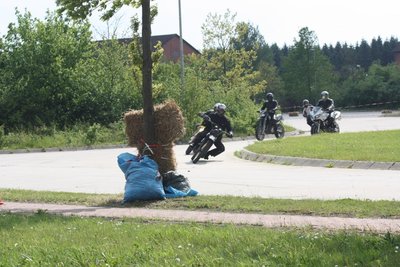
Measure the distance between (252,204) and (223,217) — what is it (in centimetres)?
111

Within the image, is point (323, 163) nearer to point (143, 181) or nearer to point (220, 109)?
point (220, 109)

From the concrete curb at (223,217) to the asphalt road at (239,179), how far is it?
2.72 m

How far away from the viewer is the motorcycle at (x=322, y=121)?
29.6m

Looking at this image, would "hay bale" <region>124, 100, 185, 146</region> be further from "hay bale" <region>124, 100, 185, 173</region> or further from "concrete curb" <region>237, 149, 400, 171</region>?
"concrete curb" <region>237, 149, 400, 171</region>

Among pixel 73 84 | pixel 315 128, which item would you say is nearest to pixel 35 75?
pixel 73 84

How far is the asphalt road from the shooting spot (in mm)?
12516

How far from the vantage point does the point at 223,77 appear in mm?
58656

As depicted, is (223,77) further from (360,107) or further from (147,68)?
(147,68)

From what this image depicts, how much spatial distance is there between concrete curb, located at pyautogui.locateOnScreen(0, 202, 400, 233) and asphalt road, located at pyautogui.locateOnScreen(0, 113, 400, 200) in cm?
272

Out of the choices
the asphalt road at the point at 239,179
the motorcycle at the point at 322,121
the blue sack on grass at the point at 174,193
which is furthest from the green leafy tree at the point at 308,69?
the blue sack on grass at the point at 174,193

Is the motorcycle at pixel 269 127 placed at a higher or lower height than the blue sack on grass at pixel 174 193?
lower

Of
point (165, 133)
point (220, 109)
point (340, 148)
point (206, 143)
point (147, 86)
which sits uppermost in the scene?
point (147, 86)

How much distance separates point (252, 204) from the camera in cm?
1012

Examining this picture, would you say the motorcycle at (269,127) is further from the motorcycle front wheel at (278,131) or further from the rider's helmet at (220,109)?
the rider's helmet at (220,109)
